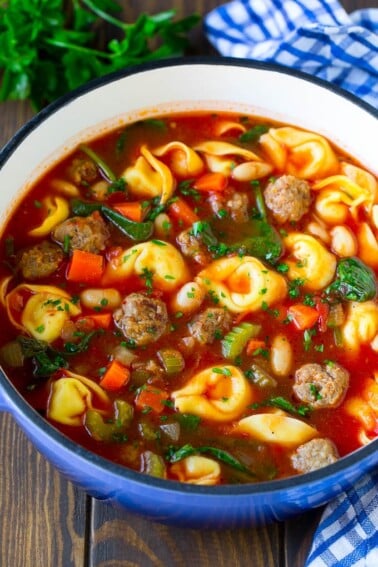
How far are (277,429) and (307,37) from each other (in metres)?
2.93

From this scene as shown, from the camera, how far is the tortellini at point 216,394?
4535 millimetres

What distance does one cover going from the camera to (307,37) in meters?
6.07

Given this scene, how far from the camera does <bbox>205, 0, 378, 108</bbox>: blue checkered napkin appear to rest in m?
6.02

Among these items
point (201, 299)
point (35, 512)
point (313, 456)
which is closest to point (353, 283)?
point (201, 299)

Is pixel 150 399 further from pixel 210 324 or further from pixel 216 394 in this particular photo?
pixel 210 324

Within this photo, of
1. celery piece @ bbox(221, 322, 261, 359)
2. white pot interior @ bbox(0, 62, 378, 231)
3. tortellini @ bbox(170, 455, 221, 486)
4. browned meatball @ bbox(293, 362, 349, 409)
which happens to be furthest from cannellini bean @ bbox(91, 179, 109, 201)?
tortellini @ bbox(170, 455, 221, 486)

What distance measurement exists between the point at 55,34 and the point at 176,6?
109 cm

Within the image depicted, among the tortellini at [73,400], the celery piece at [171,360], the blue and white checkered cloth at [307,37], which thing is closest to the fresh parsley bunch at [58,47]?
the blue and white checkered cloth at [307,37]

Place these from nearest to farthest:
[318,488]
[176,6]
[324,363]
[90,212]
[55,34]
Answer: [318,488] → [324,363] → [90,212] → [55,34] → [176,6]

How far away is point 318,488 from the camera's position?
13.0ft

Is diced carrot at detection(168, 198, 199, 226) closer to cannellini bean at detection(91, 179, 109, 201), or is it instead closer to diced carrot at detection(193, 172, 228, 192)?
diced carrot at detection(193, 172, 228, 192)

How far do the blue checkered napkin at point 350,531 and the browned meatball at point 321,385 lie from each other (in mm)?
458

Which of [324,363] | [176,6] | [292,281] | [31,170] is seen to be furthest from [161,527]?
[176,6]

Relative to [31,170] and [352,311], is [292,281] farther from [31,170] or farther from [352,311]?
[31,170]
